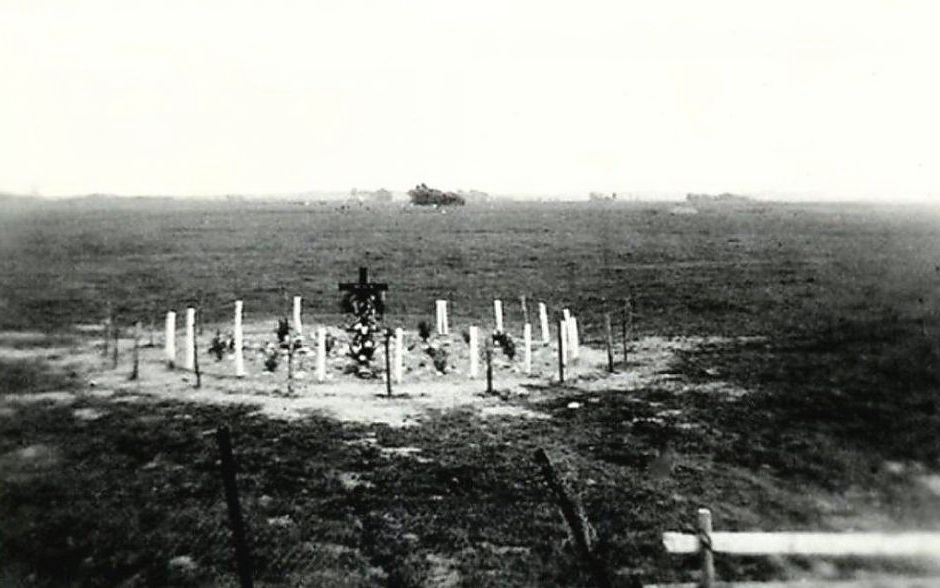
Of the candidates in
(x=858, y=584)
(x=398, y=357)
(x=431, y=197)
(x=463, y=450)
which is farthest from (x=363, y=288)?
(x=431, y=197)

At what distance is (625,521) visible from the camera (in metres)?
12.3

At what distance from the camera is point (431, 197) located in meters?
186

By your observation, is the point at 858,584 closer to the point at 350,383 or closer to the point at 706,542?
the point at 706,542

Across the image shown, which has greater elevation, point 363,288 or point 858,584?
point 363,288

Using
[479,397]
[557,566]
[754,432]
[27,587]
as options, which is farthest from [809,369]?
[27,587]

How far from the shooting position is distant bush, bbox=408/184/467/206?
185250 mm

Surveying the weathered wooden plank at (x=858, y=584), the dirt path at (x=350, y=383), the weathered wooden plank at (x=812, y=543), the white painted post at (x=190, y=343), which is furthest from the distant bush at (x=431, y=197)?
the weathered wooden plank at (x=812, y=543)

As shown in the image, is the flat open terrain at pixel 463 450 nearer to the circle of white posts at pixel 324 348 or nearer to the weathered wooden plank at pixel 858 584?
the circle of white posts at pixel 324 348

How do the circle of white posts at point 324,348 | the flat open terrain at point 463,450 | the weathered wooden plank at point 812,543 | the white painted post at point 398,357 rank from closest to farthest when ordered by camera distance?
the weathered wooden plank at point 812,543, the flat open terrain at point 463,450, the white painted post at point 398,357, the circle of white posts at point 324,348

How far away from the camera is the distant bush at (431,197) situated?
7293 inches

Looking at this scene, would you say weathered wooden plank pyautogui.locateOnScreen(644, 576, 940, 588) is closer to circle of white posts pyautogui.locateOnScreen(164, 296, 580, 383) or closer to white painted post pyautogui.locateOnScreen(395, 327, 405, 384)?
white painted post pyautogui.locateOnScreen(395, 327, 405, 384)

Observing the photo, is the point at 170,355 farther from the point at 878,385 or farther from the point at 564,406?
the point at 878,385

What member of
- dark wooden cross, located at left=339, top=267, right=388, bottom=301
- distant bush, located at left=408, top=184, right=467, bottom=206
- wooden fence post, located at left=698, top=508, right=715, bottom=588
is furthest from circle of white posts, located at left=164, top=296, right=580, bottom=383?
distant bush, located at left=408, top=184, right=467, bottom=206

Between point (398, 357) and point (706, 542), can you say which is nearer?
point (706, 542)
